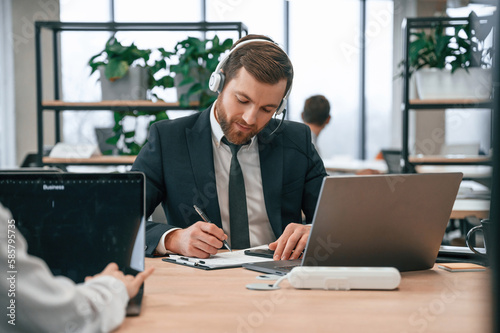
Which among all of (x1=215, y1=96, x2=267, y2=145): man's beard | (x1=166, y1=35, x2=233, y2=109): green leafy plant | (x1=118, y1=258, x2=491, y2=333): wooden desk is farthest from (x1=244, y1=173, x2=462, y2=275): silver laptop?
(x1=166, y1=35, x2=233, y2=109): green leafy plant

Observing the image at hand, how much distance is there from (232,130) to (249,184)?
0.19 m

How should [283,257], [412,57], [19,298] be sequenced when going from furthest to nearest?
[412,57]
[283,257]
[19,298]

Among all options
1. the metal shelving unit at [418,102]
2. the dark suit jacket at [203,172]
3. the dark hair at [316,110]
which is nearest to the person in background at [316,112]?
the dark hair at [316,110]

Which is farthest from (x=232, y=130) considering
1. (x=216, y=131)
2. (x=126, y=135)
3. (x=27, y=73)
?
(x=27, y=73)

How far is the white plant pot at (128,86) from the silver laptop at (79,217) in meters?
2.36

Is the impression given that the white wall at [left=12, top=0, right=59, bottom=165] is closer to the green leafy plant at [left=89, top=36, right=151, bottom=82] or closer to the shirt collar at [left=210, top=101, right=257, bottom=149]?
the green leafy plant at [left=89, top=36, right=151, bottom=82]

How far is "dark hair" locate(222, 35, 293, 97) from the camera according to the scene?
166 cm

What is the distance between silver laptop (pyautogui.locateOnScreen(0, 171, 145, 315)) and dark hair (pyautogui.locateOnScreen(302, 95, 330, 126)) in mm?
3366

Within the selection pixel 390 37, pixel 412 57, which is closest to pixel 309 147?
pixel 412 57

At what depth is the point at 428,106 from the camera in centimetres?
347

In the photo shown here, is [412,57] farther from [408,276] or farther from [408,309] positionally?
[408,309]

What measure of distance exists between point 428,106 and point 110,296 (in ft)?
9.93

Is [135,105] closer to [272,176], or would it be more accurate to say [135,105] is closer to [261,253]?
[272,176]

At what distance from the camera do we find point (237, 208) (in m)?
1.70
